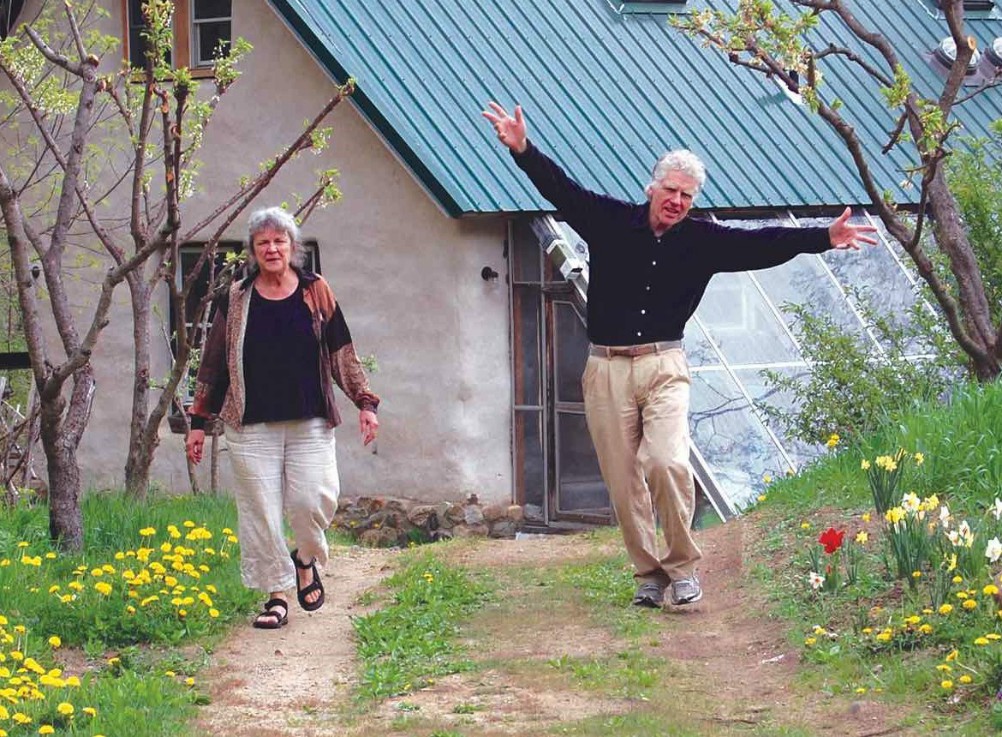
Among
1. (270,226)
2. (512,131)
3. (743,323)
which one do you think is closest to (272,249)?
(270,226)

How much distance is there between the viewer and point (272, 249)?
7457 mm

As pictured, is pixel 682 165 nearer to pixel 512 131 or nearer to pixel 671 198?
pixel 671 198

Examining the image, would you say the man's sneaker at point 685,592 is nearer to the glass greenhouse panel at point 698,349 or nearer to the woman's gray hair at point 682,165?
the woman's gray hair at point 682,165

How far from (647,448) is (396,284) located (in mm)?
6402

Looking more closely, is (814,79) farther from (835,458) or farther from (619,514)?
(619,514)

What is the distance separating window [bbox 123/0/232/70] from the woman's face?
23.5 feet

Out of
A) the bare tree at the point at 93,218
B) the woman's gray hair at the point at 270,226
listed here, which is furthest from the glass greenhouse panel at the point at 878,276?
the woman's gray hair at the point at 270,226

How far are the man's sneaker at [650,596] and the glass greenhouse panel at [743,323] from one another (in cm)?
528

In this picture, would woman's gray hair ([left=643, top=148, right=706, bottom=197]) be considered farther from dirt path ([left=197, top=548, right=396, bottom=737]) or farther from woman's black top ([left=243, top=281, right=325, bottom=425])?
dirt path ([left=197, top=548, right=396, bottom=737])

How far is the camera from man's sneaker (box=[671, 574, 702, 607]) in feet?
25.3

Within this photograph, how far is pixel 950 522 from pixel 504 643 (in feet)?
6.40

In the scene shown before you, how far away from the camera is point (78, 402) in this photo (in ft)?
29.5

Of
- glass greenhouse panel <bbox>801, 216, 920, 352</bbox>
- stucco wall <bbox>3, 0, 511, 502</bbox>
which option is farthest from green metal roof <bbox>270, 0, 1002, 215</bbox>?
glass greenhouse panel <bbox>801, 216, 920, 352</bbox>

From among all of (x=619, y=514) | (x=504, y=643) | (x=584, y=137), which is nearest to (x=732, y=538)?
(x=619, y=514)
